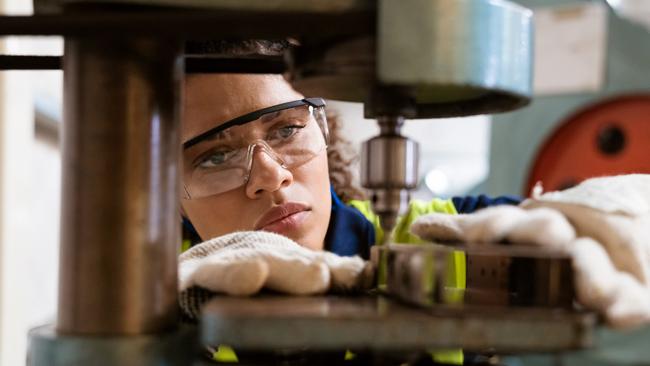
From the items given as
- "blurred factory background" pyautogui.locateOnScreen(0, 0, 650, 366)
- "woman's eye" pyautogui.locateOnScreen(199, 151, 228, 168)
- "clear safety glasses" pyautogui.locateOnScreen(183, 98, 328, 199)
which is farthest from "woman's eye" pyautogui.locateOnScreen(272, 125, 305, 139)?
"blurred factory background" pyautogui.locateOnScreen(0, 0, 650, 366)

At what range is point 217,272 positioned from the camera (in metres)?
0.65

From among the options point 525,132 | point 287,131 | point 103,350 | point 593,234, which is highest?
point 525,132

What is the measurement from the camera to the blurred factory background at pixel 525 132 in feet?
6.11

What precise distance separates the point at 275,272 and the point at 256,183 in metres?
0.56

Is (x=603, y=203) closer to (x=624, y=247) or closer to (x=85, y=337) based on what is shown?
(x=624, y=247)

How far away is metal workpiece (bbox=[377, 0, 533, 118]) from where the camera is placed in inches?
22.6

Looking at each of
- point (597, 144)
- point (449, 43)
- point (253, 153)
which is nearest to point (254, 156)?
point (253, 153)

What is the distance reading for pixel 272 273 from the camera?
65 centimetres

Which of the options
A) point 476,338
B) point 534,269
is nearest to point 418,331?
point 476,338

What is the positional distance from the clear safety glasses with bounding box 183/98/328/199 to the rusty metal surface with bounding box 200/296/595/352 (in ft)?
2.20

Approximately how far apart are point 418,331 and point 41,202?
189 cm

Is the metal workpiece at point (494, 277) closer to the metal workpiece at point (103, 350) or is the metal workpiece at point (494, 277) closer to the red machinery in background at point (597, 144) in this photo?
the metal workpiece at point (103, 350)

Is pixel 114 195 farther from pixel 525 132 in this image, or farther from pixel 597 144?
pixel 525 132

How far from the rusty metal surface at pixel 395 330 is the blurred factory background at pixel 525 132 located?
1.10 meters
